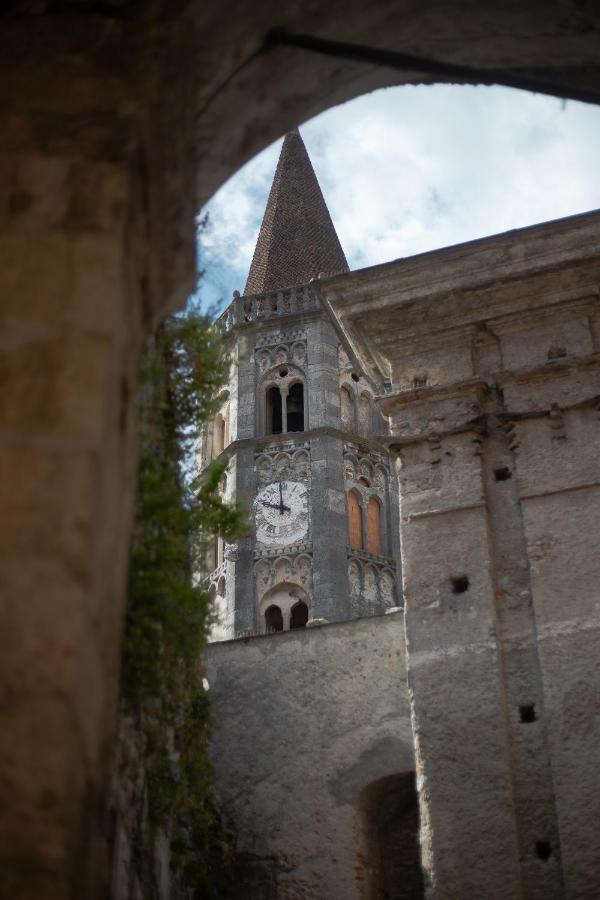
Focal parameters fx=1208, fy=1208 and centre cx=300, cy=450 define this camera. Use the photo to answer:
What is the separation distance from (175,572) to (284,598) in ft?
94.6

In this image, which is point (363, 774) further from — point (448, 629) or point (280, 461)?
point (280, 461)

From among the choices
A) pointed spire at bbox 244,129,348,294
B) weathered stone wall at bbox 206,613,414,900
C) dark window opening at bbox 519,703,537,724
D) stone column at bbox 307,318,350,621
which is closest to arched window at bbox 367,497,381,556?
stone column at bbox 307,318,350,621

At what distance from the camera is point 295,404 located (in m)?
38.2

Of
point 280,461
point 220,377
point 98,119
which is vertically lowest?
point 98,119

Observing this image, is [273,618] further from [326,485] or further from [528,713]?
[528,713]

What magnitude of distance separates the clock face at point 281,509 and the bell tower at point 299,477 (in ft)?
0.10

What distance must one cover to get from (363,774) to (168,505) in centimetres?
656

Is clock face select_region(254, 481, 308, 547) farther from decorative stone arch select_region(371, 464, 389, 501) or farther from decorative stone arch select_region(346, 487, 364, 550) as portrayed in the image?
decorative stone arch select_region(371, 464, 389, 501)

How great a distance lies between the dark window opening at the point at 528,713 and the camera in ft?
31.2

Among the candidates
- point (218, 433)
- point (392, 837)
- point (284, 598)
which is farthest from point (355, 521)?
point (392, 837)

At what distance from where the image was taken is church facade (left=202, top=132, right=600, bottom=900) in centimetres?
914

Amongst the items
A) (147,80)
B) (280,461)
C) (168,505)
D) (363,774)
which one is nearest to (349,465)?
(280,461)

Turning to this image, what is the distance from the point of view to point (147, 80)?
11.3 feet

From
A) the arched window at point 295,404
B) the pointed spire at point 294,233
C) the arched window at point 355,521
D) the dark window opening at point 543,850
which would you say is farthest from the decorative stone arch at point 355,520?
the dark window opening at point 543,850
